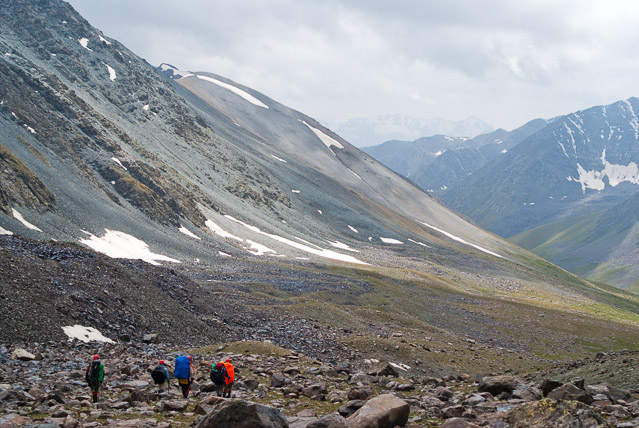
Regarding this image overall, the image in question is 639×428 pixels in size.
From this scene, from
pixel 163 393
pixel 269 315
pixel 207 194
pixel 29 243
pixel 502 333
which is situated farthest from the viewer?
pixel 207 194

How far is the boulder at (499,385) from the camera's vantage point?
882 inches

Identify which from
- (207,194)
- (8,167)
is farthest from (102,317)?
(207,194)

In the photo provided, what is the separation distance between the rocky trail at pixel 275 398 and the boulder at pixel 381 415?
29mm

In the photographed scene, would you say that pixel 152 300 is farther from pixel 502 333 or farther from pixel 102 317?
pixel 502 333

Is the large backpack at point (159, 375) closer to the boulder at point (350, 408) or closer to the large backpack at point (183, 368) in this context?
the large backpack at point (183, 368)

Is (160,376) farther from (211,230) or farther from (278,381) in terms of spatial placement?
(211,230)

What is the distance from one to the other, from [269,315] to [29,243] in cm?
2128

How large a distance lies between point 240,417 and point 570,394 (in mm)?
10821

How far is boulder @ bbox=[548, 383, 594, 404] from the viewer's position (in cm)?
1825

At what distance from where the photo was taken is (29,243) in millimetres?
47219

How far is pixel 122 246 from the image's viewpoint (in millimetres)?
81375

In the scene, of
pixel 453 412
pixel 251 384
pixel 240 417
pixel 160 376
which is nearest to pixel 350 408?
pixel 453 412

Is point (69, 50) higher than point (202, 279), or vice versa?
point (69, 50)

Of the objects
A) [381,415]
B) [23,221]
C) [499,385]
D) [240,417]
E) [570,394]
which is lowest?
[23,221]
